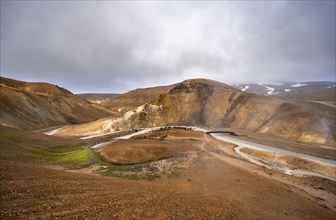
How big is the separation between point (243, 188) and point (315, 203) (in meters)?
5.62

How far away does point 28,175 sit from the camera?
539 inches

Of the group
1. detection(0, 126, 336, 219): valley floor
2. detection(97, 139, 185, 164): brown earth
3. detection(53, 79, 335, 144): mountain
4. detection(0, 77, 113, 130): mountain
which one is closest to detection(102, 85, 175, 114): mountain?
detection(0, 77, 113, 130): mountain

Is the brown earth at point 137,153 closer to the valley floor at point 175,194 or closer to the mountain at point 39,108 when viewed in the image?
the valley floor at point 175,194

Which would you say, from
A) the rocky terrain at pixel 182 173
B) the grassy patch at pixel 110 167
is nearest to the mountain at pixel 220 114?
the rocky terrain at pixel 182 173

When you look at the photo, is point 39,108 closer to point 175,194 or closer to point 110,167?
point 110,167

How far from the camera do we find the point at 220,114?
79.3m

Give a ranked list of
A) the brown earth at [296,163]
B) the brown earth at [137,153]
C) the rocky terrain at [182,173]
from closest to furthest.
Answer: the rocky terrain at [182,173], the brown earth at [296,163], the brown earth at [137,153]

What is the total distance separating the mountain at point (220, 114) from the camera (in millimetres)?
57659

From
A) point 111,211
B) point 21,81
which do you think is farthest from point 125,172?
point 21,81

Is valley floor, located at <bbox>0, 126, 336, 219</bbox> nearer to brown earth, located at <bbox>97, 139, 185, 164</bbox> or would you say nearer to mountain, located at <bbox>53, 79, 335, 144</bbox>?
brown earth, located at <bbox>97, 139, 185, 164</bbox>

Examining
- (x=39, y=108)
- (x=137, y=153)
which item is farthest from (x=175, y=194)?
(x=39, y=108)

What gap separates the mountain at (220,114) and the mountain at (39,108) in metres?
15.0

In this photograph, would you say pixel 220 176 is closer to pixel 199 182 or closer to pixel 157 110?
pixel 199 182

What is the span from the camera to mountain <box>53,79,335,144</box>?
57659 millimetres
